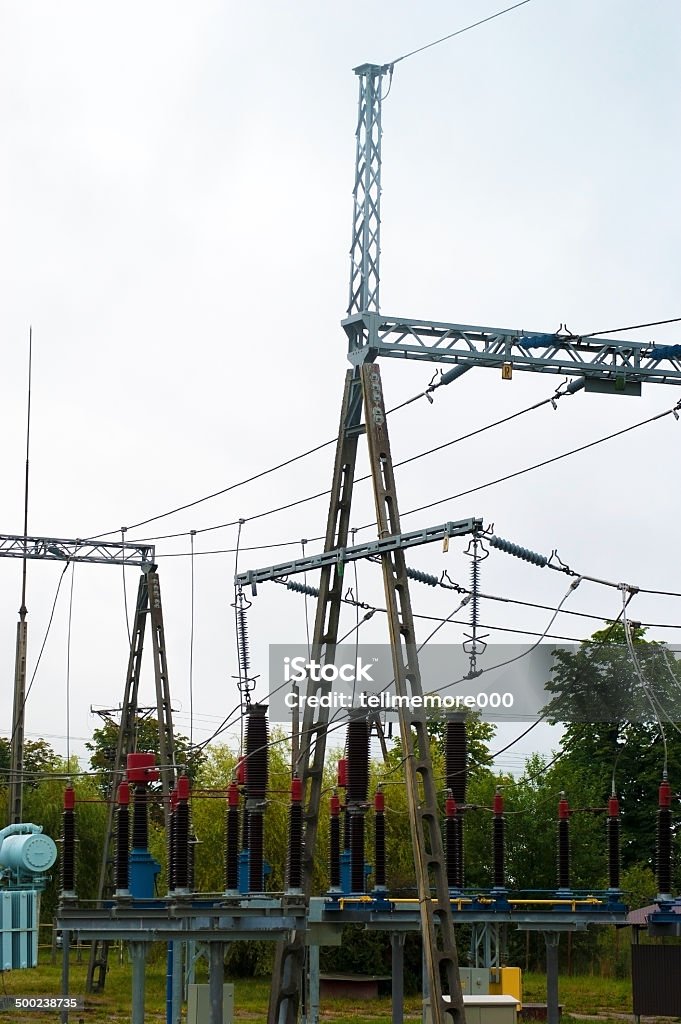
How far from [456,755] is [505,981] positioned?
536cm

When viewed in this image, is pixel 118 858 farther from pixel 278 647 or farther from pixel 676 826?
pixel 676 826

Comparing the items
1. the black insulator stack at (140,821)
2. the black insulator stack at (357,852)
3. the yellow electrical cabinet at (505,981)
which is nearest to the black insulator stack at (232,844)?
the black insulator stack at (140,821)

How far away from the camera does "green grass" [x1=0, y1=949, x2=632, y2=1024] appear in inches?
1193

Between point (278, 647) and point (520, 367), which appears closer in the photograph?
point (520, 367)

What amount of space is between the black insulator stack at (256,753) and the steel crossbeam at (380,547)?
5.86 feet

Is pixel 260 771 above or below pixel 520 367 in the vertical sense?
below

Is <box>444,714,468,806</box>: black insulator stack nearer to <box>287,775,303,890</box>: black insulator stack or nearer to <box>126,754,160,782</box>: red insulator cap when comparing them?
<box>287,775,303,890</box>: black insulator stack

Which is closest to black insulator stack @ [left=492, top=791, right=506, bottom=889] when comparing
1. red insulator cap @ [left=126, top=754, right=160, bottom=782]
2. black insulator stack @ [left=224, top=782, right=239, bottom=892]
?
black insulator stack @ [left=224, top=782, right=239, bottom=892]

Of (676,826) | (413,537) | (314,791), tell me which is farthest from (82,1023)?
(676,826)

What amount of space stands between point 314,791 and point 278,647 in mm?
4500

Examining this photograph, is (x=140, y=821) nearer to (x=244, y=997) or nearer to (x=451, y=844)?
(x=451, y=844)

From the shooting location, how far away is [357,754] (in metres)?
19.7

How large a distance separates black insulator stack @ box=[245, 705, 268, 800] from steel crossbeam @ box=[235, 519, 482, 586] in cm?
179

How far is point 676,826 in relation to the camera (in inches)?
1693
